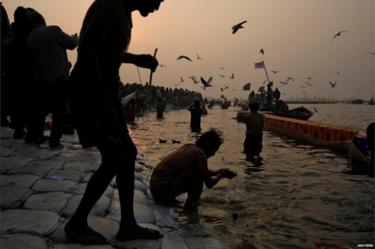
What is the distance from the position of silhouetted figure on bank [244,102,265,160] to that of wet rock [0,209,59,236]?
29.8 ft

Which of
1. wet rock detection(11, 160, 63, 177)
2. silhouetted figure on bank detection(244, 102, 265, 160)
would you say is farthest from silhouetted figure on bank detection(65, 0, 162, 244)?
silhouetted figure on bank detection(244, 102, 265, 160)

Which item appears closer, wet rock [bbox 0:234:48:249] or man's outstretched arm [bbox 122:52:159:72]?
wet rock [bbox 0:234:48:249]

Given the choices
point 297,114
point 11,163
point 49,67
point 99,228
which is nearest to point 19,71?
point 49,67

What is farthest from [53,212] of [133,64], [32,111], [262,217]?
[32,111]

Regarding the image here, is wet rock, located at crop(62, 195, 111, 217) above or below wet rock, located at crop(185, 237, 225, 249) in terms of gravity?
above

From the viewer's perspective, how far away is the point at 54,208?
3689mm

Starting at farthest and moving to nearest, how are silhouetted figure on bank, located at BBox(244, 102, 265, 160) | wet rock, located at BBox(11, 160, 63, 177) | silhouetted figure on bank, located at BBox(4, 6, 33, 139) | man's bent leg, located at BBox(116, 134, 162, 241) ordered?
silhouetted figure on bank, located at BBox(244, 102, 265, 160), silhouetted figure on bank, located at BBox(4, 6, 33, 139), wet rock, located at BBox(11, 160, 63, 177), man's bent leg, located at BBox(116, 134, 162, 241)

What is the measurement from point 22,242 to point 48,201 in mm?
1103

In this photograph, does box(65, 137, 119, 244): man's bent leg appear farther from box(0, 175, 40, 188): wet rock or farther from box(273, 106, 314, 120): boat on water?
box(273, 106, 314, 120): boat on water

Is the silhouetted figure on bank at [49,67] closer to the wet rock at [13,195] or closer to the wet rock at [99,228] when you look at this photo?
the wet rock at [13,195]

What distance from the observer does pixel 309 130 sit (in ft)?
59.4

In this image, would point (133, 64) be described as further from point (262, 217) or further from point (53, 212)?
point (262, 217)

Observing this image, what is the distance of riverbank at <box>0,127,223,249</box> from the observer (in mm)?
3023

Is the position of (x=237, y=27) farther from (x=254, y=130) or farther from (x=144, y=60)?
(x=144, y=60)
